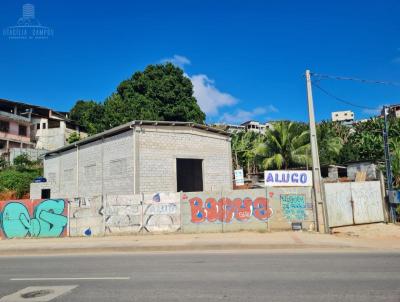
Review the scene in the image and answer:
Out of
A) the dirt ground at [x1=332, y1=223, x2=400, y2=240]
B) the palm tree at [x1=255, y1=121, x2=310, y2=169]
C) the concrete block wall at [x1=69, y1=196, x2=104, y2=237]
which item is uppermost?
the palm tree at [x1=255, y1=121, x2=310, y2=169]

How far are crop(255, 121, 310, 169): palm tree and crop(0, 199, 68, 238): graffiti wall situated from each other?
20895 mm

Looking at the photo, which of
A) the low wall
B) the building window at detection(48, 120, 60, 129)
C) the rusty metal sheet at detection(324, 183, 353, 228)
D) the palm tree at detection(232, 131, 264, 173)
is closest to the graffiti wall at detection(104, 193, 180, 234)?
the low wall

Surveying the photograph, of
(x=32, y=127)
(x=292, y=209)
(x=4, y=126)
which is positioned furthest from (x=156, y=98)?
(x=32, y=127)

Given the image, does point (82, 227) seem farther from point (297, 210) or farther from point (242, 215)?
point (297, 210)

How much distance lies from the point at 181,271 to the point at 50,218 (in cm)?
1184

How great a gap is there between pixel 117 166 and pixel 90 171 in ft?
10.7

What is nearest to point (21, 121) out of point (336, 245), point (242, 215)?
point (242, 215)

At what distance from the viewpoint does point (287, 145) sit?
113ft

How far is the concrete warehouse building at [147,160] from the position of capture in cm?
1975

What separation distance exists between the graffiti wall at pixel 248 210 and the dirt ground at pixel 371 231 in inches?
61.2

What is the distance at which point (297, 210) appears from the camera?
17.3 metres

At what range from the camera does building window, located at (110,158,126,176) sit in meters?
20.3

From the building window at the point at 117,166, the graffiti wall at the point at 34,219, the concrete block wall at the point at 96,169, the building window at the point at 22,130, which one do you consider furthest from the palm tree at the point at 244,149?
the building window at the point at 22,130

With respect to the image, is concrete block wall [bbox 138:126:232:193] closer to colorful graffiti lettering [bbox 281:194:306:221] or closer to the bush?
colorful graffiti lettering [bbox 281:194:306:221]
